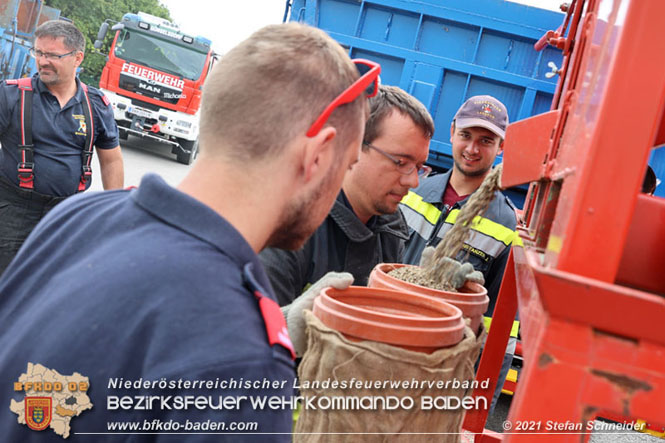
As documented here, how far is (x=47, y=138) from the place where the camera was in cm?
404

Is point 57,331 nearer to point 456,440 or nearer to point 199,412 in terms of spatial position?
point 199,412

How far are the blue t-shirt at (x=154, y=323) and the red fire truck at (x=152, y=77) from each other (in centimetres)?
1404

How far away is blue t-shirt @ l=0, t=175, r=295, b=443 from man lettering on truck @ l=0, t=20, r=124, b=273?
3202 millimetres

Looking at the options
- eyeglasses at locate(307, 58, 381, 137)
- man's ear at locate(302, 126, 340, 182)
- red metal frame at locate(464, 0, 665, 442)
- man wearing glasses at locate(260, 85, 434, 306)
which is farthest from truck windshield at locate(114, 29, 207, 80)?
red metal frame at locate(464, 0, 665, 442)

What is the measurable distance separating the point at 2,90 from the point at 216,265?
3.77 metres

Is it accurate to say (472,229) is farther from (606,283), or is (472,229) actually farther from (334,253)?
(606,283)

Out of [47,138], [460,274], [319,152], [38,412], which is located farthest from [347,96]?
[47,138]

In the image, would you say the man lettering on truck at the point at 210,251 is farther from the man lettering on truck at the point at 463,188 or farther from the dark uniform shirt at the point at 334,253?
the man lettering on truck at the point at 463,188

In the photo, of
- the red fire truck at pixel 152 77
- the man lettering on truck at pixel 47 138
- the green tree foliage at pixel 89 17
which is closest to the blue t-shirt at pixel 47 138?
the man lettering on truck at pixel 47 138

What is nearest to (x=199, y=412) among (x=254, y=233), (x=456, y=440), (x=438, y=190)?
(x=254, y=233)

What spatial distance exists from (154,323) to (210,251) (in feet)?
0.51

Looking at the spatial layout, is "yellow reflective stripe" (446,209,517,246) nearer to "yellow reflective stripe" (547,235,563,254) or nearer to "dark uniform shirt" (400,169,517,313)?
"dark uniform shirt" (400,169,517,313)

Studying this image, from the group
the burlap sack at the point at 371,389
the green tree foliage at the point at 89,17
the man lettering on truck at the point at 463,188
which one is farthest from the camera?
the green tree foliage at the point at 89,17

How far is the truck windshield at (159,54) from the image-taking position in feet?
47.1
